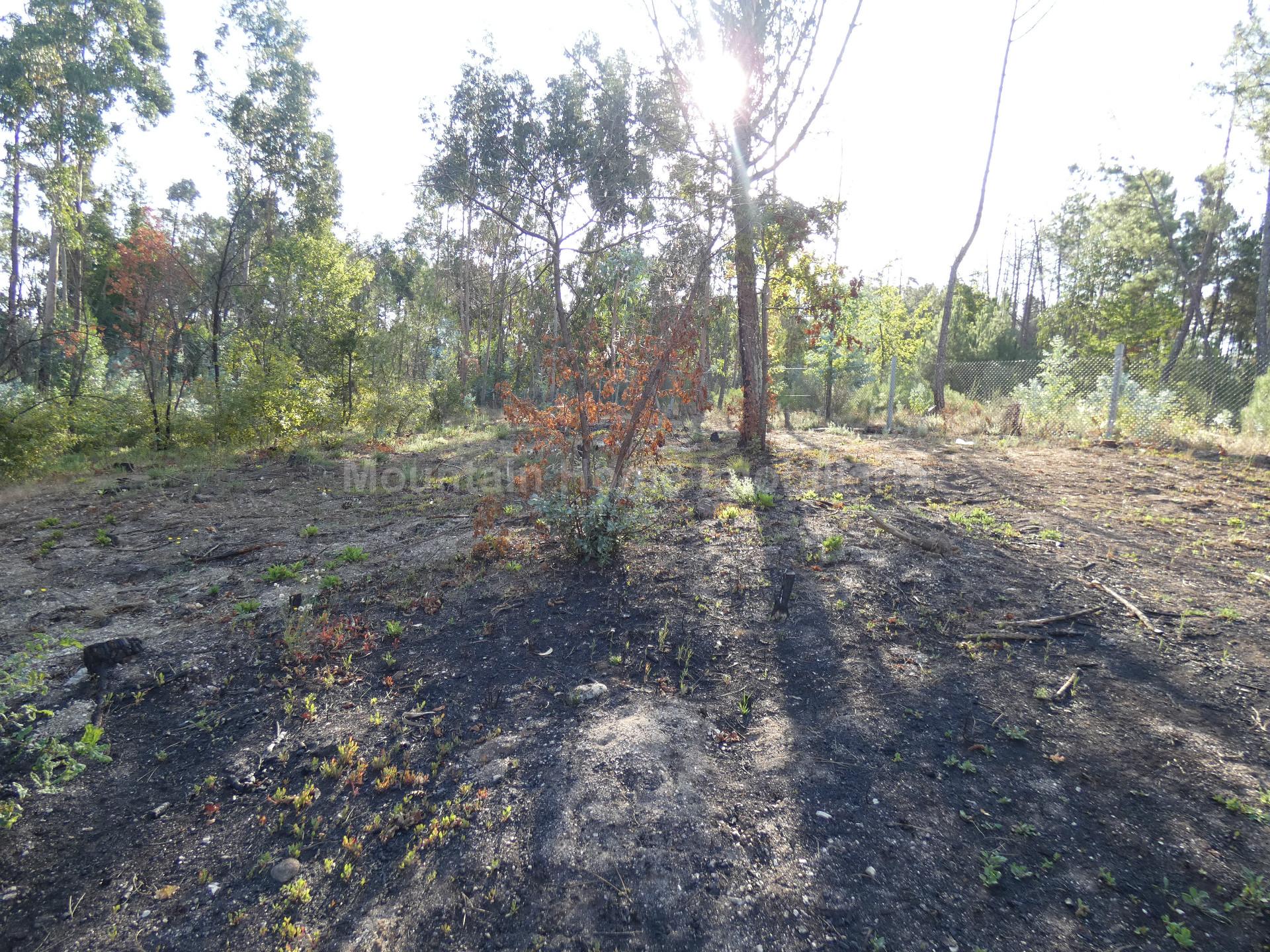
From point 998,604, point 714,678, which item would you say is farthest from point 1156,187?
point 714,678

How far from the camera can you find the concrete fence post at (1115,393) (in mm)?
8641

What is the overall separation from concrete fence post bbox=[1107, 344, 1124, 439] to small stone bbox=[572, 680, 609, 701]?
913 centimetres

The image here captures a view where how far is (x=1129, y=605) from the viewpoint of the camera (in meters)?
3.66

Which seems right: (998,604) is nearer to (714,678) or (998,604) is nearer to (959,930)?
(714,678)

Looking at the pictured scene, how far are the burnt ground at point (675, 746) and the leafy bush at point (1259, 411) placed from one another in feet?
13.2

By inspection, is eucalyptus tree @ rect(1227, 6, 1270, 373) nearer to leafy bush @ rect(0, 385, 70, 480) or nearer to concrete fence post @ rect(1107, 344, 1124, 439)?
concrete fence post @ rect(1107, 344, 1124, 439)

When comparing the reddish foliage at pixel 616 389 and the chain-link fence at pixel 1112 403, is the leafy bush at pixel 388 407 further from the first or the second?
the chain-link fence at pixel 1112 403

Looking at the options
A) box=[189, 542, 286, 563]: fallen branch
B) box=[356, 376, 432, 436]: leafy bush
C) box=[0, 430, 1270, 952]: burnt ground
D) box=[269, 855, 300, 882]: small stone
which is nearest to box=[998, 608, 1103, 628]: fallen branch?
box=[0, 430, 1270, 952]: burnt ground

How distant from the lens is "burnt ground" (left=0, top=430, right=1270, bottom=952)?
6.36ft

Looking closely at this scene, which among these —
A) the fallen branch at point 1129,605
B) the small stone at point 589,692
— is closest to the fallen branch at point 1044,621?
the fallen branch at point 1129,605

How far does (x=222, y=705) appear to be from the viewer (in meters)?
3.11

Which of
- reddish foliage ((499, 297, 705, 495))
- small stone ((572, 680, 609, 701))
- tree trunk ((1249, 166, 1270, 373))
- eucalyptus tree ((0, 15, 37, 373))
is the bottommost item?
small stone ((572, 680, 609, 701))

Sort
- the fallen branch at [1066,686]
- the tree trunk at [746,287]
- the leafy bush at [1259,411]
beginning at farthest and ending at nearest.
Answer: the leafy bush at [1259,411] → the tree trunk at [746,287] → the fallen branch at [1066,686]

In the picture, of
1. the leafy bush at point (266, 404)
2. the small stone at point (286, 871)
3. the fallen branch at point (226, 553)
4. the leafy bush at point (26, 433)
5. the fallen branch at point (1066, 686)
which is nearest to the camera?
the small stone at point (286, 871)
